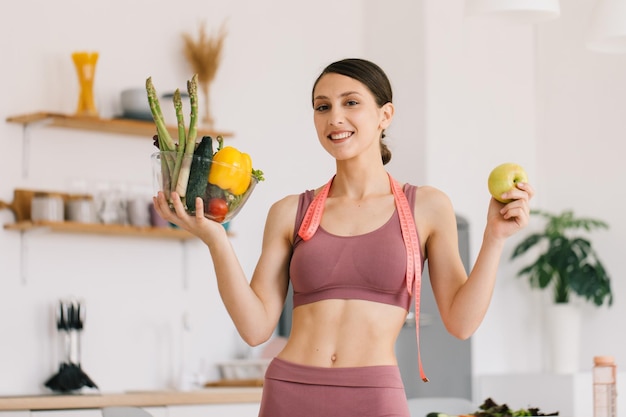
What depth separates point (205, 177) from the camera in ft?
5.89

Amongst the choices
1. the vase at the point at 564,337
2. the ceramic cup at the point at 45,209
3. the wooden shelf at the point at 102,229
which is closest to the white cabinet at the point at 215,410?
the wooden shelf at the point at 102,229

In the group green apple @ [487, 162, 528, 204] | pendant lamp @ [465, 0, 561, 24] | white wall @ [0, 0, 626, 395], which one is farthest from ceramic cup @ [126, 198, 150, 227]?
green apple @ [487, 162, 528, 204]

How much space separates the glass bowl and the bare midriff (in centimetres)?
27

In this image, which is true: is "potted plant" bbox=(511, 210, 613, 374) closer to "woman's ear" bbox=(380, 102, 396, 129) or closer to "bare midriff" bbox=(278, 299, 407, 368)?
"woman's ear" bbox=(380, 102, 396, 129)

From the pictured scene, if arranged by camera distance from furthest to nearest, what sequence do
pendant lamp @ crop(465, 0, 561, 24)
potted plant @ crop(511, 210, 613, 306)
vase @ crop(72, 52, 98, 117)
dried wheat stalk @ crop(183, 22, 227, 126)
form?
potted plant @ crop(511, 210, 613, 306) → dried wheat stalk @ crop(183, 22, 227, 126) → vase @ crop(72, 52, 98, 117) → pendant lamp @ crop(465, 0, 561, 24)

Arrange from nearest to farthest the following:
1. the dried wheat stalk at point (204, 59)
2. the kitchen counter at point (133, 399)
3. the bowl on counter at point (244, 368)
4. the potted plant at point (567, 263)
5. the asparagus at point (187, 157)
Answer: the asparagus at point (187, 157), the kitchen counter at point (133, 399), the bowl on counter at point (244, 368), the dried wheat stalk at point (204, 59), the potted plant at point (567, 263)

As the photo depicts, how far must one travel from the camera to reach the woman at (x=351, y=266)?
188 centimetres

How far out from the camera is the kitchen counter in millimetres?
3990

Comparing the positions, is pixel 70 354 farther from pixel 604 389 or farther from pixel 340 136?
pixel 340 136

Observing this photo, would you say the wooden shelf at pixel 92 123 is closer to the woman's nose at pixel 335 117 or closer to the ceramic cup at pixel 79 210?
the ceramic cup at pixel 79 210

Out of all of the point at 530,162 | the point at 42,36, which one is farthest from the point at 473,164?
the point at 42,36

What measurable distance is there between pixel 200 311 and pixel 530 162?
6.49 ft

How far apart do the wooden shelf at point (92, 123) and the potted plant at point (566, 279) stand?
1.96 metres

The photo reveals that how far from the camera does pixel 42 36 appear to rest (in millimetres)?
4637
